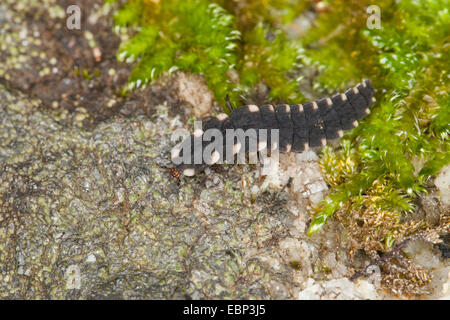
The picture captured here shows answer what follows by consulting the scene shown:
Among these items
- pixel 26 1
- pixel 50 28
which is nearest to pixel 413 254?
pixel 50 28

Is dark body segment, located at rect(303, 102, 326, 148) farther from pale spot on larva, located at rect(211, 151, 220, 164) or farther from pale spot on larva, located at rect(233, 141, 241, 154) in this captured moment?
pale spot on larva, located at rect(211, 151, 220, 164)

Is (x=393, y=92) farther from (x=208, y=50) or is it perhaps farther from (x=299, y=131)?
(x=208, y=50)

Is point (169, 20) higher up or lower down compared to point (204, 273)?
higher up

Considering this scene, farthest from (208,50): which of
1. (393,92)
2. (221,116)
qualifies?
(393,92)

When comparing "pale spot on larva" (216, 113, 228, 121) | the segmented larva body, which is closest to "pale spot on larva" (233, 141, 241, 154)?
the segmented larva body

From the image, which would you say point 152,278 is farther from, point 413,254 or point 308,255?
point 413,254

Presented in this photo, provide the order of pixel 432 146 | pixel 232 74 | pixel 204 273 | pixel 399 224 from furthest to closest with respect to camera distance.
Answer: pixel 232 74 → pixel 432 146 → pixel 399 224 → pixel 204 273

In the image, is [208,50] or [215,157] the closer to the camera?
[215,157]

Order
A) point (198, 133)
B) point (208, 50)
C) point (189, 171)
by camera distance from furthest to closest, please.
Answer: point (208, 50)
point (198, 133)
point (189, 171)
